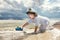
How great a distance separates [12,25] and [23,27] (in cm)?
13

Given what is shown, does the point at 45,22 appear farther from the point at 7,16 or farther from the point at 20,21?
the point at 7,16

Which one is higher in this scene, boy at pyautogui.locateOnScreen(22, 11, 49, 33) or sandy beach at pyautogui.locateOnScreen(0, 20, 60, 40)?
boy at pyautogui.locateOnScreen(22, 11, 49, 33)

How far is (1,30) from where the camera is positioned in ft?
5.48

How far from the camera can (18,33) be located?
1.65m

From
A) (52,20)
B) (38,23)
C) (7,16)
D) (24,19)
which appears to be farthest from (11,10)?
(52,20)

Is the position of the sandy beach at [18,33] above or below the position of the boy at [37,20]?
below

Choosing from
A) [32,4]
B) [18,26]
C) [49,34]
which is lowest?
[49,34]

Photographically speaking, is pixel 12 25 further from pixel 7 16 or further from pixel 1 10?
pixel 1 10

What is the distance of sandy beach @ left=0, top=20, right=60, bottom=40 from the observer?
64.2 inches

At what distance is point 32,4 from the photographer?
5.57 ft

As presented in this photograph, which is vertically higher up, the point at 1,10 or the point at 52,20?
the point at 1,10

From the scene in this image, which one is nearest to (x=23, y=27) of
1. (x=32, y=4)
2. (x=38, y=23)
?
(x=38, y=23)

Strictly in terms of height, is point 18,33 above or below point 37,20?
below

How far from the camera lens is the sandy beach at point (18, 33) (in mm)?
1631
